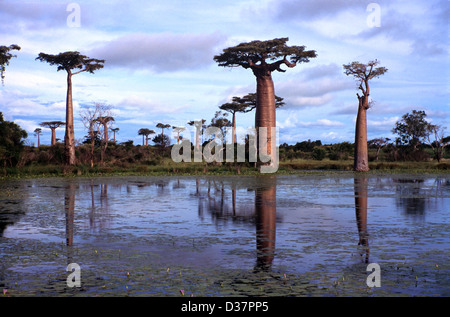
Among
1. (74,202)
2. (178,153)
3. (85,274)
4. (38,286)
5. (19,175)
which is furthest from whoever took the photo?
(178,153)

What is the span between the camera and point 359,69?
31.5 meters

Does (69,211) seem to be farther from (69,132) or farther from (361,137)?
(361,137)

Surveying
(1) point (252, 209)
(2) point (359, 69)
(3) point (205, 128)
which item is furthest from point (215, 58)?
(1) point (252, 209)

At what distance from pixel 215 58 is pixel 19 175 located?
41.6 feet

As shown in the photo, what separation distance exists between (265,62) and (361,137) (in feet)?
24.5

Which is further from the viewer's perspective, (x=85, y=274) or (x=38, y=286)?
(x=85, y=274)

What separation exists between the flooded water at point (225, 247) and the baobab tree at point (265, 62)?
17.3 m

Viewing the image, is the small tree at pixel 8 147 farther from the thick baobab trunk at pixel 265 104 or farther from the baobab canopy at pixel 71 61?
the thick baobab trunk at pixel 265 104

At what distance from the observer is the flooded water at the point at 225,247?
197 inches

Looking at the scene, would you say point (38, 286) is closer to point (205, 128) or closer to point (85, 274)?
point (85, 274)

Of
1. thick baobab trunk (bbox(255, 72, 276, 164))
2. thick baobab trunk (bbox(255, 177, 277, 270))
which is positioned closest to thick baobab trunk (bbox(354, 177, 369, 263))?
thick baobab trunk (bbox(255, 177, 277, 270))
